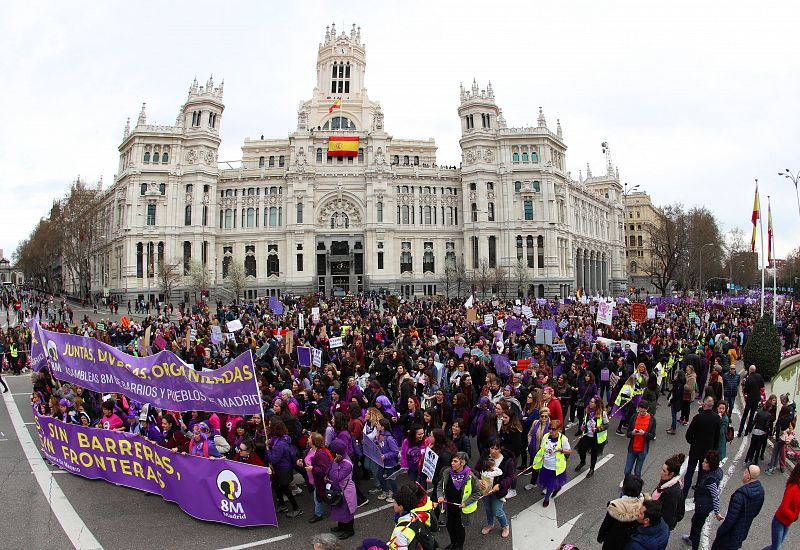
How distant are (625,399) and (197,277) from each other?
58977 mm

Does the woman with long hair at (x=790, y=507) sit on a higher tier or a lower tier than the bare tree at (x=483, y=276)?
lower

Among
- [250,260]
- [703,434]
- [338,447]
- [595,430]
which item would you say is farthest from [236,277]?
[703,434]

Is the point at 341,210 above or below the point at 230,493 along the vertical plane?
above

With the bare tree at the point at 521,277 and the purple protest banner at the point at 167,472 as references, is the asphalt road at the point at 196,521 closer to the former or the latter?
the purple protest banner at the point at 167,472

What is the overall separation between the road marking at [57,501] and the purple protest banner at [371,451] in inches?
171

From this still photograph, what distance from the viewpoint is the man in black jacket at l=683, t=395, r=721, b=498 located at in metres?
9.48

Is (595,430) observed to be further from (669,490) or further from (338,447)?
(338,447)

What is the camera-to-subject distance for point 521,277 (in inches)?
2596

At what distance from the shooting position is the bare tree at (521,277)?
66.4 m

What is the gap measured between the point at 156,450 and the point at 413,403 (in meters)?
4.76

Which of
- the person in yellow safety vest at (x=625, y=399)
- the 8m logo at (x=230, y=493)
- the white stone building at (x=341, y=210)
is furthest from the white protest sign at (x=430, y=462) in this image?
the white stone building at (x=341, y=210)

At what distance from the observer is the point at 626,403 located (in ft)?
45.4

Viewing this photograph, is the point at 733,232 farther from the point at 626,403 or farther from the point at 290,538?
the point at 290,538

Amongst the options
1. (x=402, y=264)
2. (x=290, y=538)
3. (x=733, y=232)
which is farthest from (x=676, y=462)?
(x=733, y=232)
